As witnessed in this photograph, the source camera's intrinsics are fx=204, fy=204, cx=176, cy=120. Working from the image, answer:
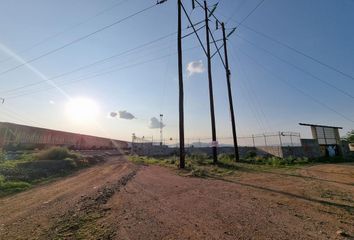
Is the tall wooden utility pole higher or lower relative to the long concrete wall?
higher

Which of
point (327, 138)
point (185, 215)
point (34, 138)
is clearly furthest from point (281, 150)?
point (34, 138)

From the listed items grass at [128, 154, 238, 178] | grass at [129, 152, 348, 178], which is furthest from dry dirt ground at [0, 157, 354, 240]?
grass at [129, 152, 348, 178]

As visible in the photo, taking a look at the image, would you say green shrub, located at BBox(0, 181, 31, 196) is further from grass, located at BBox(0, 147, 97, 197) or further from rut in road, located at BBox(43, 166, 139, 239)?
rut in road, located at BBox(43, 166, 139, 239)

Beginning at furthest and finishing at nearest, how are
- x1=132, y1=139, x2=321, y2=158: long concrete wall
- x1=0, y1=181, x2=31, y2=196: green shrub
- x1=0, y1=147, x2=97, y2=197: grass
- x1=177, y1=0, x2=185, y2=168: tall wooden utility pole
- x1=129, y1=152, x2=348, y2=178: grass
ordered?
x1=132, y1=139, x2=321, y2=158: long concrete wall, x1=177, y1=0, x2=185, y2=168: tall wooden utility pole, x1=129, y1=152, x2=348, y2=178: grass, x1=0, y1=147, x2=97, y2=197: grass, x1=0, y1=181, x2=31, y2=196: green shrub

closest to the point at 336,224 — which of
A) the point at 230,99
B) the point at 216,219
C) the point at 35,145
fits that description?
the point at 216,219

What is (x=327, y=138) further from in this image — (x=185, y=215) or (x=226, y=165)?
(x=185, y=215)

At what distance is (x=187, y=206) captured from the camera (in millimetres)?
5363

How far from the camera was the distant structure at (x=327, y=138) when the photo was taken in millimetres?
25688

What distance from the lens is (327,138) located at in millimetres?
26828

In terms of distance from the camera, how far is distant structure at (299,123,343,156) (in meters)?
25.7

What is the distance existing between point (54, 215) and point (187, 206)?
324cm

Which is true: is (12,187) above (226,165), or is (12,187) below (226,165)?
below

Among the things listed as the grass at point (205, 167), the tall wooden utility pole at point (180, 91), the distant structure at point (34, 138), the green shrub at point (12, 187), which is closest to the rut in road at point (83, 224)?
the green shrub at point (12, 187)

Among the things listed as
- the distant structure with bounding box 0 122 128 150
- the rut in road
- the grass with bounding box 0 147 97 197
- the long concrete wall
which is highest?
the distant structure with bounding box 0 122 128 150
